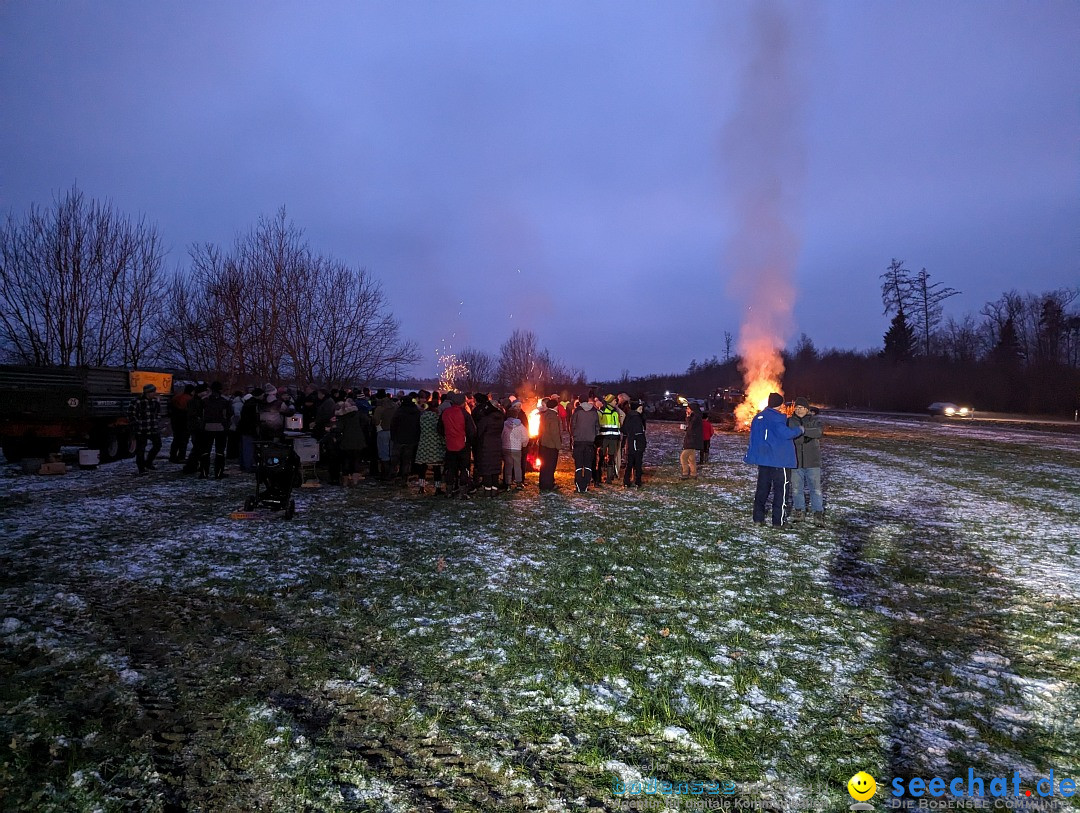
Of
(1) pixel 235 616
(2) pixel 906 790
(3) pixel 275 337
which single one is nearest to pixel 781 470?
(2) pixel 906 790

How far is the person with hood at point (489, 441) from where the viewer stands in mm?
11945

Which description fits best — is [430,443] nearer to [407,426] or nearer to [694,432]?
[407,426]

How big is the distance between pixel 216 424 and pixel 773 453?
11.5 m

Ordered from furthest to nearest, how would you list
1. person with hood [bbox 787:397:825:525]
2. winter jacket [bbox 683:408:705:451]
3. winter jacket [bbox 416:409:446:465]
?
1. winter jacket [bbox 683:408:705:451]
2. winter jacket [bbox 416:409:446:465]
3. person with hood [bbox 787:397:825:525]

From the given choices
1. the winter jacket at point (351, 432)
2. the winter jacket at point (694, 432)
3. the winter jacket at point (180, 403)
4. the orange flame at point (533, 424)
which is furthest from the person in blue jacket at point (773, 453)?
the winter jacket at point (180, 403)

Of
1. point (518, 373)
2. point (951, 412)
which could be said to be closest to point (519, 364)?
point (518, 373)

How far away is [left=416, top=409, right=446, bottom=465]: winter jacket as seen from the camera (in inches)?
465

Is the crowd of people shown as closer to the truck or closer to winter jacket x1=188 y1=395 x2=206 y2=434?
winter jacket x1=188 y1=395 x2=206 y2=434

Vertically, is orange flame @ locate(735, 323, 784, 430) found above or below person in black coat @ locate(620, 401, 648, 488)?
above

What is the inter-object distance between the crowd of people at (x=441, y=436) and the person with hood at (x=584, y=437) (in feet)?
0.08

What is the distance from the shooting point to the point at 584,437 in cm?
1242

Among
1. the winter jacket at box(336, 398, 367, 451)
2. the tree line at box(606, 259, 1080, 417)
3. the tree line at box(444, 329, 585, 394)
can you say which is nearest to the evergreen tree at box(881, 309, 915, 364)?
the tree line at box(606, 259, 1080, 417)

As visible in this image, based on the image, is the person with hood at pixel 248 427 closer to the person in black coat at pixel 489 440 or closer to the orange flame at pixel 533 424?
the person in black coat at pixel 489 440

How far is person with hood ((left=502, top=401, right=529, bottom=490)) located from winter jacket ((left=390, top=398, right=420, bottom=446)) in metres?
1.96
